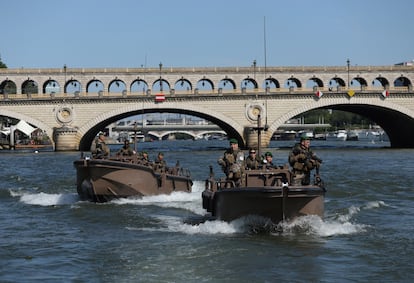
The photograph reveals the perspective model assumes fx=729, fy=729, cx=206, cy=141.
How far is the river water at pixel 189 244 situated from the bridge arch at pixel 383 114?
187 ft

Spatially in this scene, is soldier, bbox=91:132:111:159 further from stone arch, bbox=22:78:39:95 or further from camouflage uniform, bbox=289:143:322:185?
stone arch, bbox=22:78:39:95

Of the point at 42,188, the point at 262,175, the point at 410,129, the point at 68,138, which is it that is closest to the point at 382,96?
the point at 410,129

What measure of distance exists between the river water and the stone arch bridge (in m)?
54.2

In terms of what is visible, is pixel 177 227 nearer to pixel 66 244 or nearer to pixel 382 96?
pixel 66 244

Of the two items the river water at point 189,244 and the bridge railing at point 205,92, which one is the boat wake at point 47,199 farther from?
the bridge railing at point 205,92

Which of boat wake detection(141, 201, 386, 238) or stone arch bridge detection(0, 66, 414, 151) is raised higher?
stone arch bridge detection(0, 66, 414, 151)

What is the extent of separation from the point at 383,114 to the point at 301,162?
79915mm

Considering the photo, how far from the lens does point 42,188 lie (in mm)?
40188

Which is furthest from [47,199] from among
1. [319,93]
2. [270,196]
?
[319,93]

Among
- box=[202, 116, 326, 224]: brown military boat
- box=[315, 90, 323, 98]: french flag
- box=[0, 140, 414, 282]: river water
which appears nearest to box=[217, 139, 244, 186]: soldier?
box=[202, 116, 326, 224]: brown military boat

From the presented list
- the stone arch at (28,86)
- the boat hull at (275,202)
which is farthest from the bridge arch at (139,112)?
the boat hull at (275,202)

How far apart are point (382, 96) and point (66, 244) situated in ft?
239

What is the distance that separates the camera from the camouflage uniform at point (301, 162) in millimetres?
20953

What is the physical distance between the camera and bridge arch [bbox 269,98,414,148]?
290 ft
